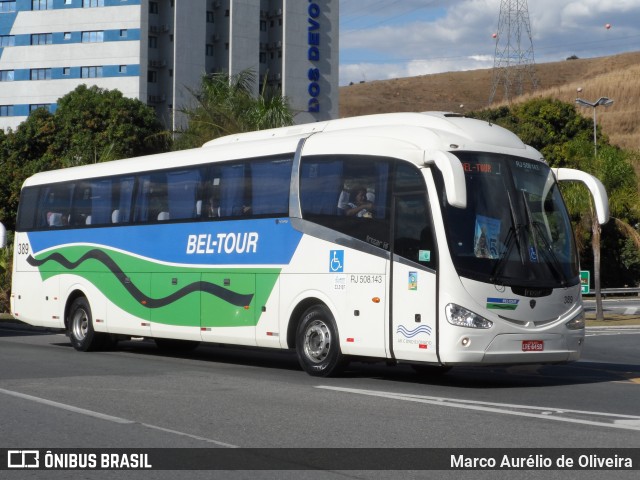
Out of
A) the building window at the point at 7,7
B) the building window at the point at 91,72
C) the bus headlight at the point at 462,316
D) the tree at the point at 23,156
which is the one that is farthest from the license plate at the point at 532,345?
the building window at the point at 7,7

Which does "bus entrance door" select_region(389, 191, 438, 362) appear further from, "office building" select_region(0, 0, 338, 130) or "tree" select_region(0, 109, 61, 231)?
"office building" select_region(0, 0, 338, 130)

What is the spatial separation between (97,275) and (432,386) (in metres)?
8.94

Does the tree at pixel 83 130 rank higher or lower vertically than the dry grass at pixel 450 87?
lower

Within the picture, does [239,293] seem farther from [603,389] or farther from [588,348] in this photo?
[588,348]

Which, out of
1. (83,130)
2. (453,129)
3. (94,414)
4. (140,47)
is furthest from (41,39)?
(94,414)

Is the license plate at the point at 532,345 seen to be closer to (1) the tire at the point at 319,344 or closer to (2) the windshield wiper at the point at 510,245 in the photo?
(2) the windshield wiper at the point at 510,245

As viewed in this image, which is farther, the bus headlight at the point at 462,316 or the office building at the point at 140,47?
the office building at the point at 140,47

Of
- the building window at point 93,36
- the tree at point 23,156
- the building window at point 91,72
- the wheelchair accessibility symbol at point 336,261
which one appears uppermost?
the building window at point 93,36

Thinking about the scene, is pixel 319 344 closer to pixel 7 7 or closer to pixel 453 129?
pixel 453 129

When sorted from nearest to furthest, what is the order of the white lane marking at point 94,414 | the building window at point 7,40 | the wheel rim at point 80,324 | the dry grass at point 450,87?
the white lane marking at point 94,414
the wheel rim at point 80,324
the building window at point 7,40
the dry grass at point 450,87

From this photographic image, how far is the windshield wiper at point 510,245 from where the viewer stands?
14148 millimetres

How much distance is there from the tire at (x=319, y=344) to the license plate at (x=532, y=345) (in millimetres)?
2725

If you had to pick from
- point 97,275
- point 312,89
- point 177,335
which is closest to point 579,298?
point 177,335

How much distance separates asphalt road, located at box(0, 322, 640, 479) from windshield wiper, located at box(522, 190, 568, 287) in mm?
1582
